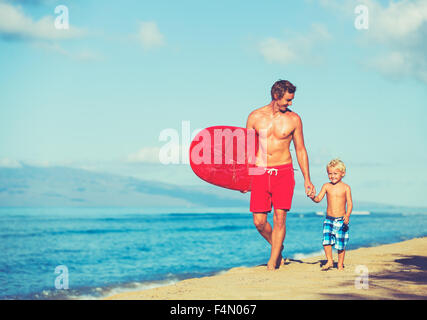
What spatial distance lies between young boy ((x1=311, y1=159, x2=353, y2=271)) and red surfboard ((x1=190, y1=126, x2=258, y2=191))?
1.11m

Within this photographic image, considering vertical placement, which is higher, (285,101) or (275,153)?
(285,101)

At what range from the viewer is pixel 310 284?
564 cm

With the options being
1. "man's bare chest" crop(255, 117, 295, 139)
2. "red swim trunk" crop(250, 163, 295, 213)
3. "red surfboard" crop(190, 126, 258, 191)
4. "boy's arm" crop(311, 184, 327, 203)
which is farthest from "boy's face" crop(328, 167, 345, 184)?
"red surfboard" crop(190, 126, 258, 191)

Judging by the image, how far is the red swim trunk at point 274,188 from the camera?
652cm

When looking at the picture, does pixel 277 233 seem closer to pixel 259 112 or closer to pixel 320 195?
pixel 320 195

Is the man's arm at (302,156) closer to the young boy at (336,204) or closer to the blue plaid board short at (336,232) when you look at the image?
the young boy at (336,204)

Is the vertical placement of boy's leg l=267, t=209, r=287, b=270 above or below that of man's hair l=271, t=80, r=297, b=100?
below

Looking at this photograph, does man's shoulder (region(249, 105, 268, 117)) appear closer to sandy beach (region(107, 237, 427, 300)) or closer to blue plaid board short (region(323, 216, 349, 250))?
blue plaid board short (region(323, 216, 349, 250))

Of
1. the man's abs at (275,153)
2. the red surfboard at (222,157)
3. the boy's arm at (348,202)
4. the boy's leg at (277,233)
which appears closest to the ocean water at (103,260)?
the red surfboard at (222,157)

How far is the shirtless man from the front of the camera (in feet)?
21.4

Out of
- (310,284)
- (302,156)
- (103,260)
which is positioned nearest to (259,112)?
(302,156)

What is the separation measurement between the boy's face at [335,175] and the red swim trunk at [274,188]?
1.62ft

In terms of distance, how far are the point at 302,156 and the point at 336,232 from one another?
1086 mm
